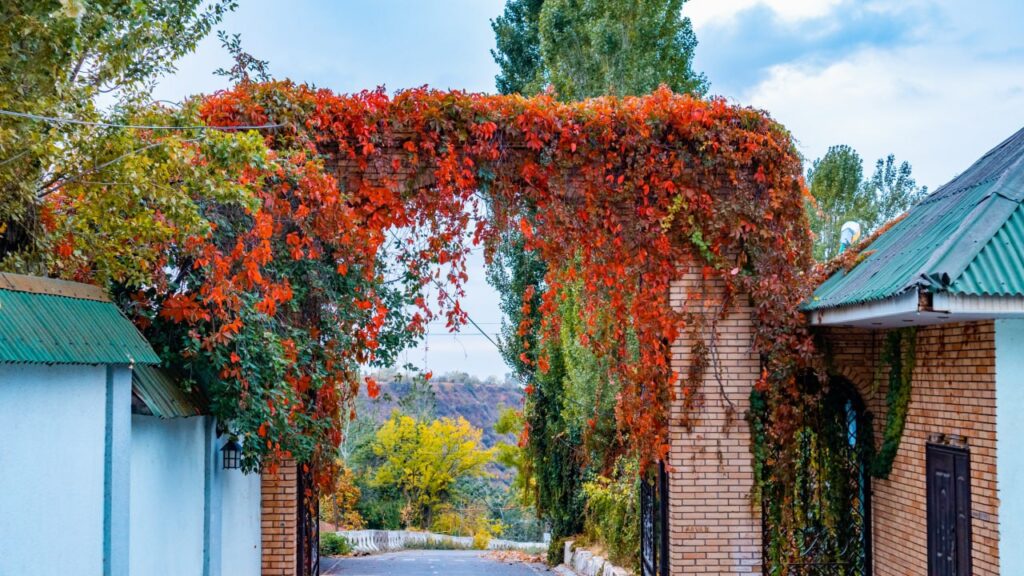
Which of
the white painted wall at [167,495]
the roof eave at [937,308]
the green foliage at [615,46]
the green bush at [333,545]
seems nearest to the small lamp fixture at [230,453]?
the white painted wall at [167,495]

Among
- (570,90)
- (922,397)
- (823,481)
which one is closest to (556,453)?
(570,90)

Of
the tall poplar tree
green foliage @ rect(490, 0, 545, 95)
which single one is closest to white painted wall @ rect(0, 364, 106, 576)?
the tall poplar tree

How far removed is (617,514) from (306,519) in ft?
15.8

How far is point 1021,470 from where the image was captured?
263 inches

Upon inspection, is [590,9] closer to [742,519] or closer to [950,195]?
[950,195]

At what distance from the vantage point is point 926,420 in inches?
316

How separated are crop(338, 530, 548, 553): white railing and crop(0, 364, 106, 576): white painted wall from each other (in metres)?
16.4

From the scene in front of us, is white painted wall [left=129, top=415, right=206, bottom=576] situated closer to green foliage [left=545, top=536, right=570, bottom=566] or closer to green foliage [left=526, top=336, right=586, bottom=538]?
green foliage [left=526, top=336, right=586, bottom=538]

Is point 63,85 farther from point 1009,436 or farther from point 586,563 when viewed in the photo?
point 586,563

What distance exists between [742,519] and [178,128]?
6.26m

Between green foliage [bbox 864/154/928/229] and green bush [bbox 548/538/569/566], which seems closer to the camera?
green bush [bbox 548/538/569/566]

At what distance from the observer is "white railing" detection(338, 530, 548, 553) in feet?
73.5

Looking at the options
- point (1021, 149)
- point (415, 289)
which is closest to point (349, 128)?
point (415, 289)

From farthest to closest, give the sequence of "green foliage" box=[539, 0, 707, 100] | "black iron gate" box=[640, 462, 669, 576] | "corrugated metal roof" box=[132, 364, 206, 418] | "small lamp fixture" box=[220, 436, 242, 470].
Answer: "green foliage" box=[539, 0, 707, 100]
"black iron gate" box=[640, 462, 669, 576]
"small lamp fixture" box=[220, 436, 242, 470]
"corrugated metal roof" box=[132, 364, 206, 418]
